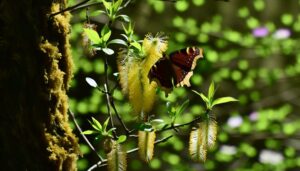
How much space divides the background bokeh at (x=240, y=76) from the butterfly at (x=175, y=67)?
2.29 meters

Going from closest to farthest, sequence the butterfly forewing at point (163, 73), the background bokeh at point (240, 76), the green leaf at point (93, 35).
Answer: the butterfly forewing at point (163, 73), the green leaf at point (93, 35), the background bokeh at point (240, 76)

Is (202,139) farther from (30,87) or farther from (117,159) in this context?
(30,87)

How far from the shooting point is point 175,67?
1.42 m

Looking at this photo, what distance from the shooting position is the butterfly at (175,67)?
1394 millimetres

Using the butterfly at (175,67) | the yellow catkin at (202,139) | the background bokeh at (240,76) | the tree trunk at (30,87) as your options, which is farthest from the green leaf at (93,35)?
the background bokeh at (240,76)

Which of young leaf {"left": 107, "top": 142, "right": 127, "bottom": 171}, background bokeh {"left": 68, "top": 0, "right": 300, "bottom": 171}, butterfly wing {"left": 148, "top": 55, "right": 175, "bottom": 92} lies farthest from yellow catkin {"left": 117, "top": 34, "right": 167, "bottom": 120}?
background bokeh {"left": 68, "top": 0, "right": 300, "bottom": 171}

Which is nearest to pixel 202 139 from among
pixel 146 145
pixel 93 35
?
pixel 146 145

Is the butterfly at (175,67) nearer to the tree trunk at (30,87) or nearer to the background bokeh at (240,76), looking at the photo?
the tree trunk at (30,87)

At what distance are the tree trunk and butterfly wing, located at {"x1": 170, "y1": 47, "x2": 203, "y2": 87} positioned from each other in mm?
321

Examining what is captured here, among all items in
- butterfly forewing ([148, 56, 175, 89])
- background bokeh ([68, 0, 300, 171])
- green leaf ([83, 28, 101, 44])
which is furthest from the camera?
background bokeh ([68, 0, 300, 171])

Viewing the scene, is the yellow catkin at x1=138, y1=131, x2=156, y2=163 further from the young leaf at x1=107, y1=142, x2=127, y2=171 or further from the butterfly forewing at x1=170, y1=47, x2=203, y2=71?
the butterfly forewing at x1=170, y1=47, x2=203, y2=71

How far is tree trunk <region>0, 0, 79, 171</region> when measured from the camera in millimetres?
1398

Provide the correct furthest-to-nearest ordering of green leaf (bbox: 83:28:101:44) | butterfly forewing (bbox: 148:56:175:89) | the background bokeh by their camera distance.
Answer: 1. the background bokeh
2. green leaf (bbox: 83:28:101:44)
3. butterfly forewing (bbox: 148:56:175:89)

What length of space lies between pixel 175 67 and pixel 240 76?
2612 millimetres
